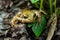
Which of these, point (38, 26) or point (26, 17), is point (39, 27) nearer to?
point (38, 26)

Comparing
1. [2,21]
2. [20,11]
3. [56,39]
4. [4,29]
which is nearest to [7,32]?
[4,29]

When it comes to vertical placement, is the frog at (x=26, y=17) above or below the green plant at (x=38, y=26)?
above

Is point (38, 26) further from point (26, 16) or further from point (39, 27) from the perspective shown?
point (26, 16)

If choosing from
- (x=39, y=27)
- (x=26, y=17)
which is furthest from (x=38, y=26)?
(x=26, y=17)

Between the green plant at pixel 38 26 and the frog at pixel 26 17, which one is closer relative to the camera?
the green plant at pixel 38 26

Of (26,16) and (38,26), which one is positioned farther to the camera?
(26,16)

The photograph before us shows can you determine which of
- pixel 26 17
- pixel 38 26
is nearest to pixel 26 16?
pixel 26 17
